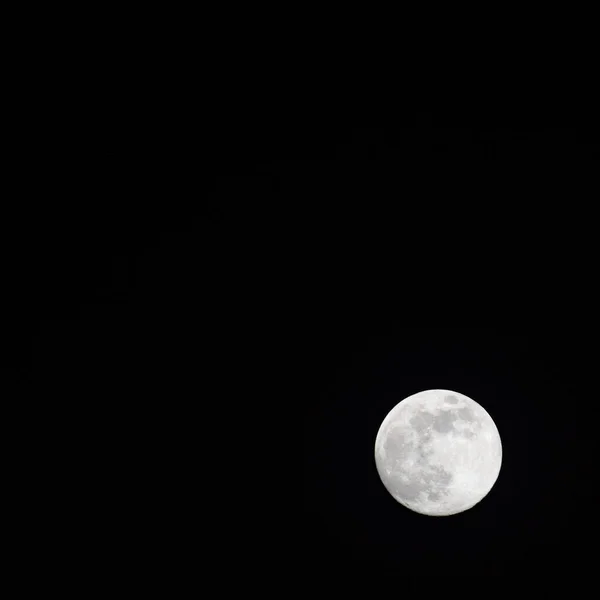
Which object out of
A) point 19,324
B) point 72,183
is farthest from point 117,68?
point 19,324

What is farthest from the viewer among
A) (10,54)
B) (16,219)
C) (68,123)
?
(16,219)

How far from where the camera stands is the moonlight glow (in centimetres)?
294

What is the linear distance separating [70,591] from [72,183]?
2.29 meters

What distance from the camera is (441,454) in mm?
2934

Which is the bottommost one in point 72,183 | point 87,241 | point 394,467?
point 394,467

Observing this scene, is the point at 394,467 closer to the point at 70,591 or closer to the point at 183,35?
the point at 70,591

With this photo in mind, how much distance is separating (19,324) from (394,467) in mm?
2226

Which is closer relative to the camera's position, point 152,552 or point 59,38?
point 59,38

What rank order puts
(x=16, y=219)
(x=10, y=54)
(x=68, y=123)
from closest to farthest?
(x=10, y=54), (x=68, y=123), (x=16, y=219)

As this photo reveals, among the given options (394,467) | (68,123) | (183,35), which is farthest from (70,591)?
(183,35)

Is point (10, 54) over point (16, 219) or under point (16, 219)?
Answer: over

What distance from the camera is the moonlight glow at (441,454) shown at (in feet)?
9.63

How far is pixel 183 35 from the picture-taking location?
9.78ft

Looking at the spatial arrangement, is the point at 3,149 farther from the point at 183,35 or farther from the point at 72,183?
the point at 183,35
